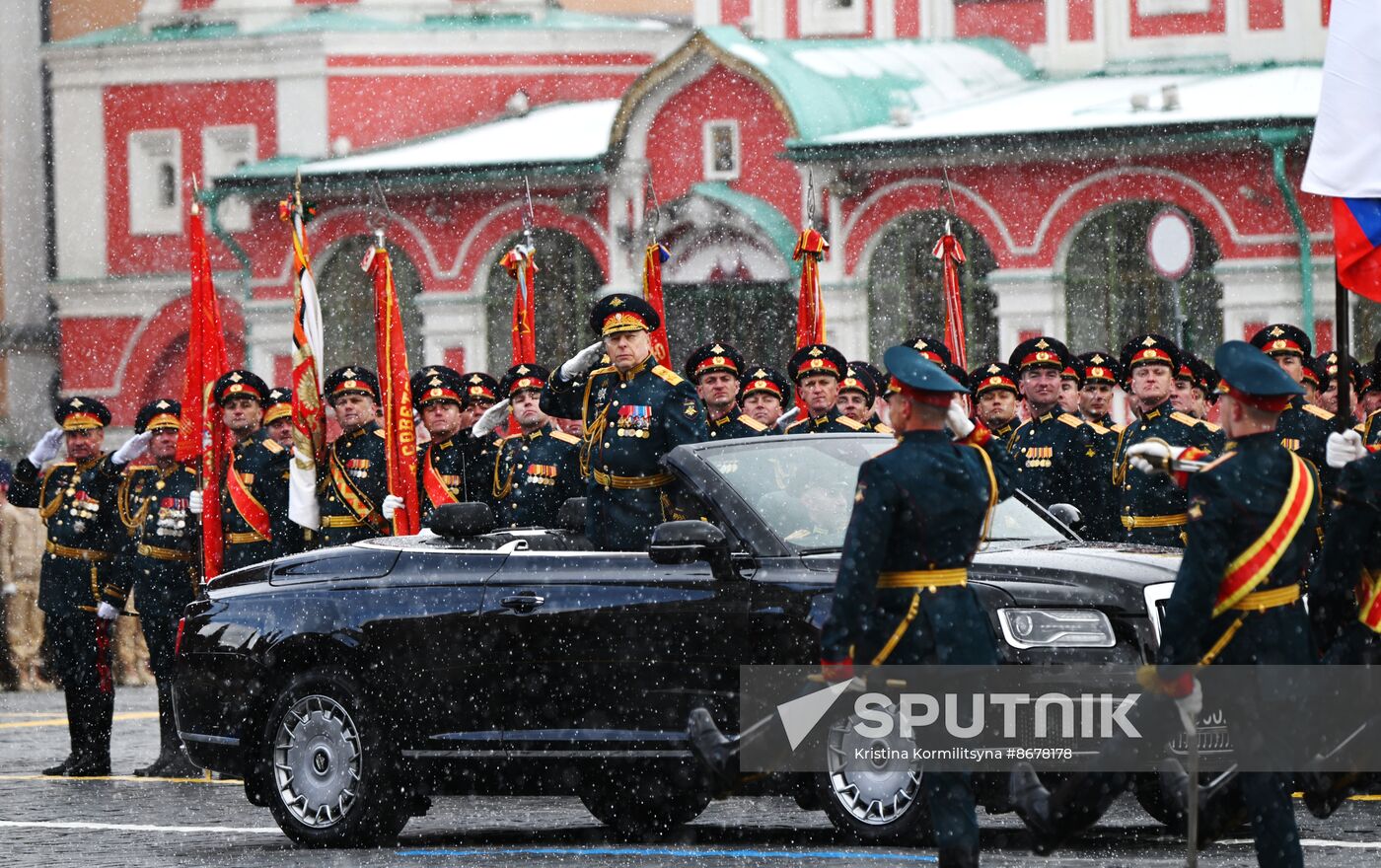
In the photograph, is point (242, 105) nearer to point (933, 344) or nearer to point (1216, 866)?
point (933, 344)

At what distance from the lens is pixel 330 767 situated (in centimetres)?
1205

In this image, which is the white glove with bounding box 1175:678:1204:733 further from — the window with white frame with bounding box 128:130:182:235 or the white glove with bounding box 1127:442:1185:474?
the window with white frame with bounding box 128:130:182:235

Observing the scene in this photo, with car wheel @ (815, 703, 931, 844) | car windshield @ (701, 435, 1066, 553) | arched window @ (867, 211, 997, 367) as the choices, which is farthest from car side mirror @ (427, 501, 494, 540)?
arched window @ (867, 211, 997, 367)

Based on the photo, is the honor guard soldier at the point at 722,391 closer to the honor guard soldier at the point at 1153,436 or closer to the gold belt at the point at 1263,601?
the honor guard soldier at the point at 1153,436

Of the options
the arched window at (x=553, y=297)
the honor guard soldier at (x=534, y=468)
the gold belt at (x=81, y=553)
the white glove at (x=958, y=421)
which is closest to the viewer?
the white glove at (x=958, y=421)

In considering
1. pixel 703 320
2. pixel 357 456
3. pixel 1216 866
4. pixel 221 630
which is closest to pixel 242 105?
pixel 703 320

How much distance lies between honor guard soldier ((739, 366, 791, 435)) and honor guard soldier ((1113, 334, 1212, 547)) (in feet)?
7.10

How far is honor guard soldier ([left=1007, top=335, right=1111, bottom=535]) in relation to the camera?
15.0 m

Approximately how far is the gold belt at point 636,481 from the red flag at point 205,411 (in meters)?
3.12

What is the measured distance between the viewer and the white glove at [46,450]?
1692cm

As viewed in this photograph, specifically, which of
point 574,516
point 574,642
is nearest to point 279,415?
point 574,516

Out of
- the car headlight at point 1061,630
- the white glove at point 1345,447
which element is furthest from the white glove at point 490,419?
the white glove at point 1345,447

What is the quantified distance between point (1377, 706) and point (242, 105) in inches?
1352

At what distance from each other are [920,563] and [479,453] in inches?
280
